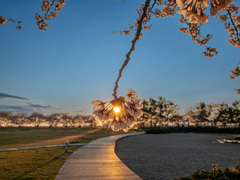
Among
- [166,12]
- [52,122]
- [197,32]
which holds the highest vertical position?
[166,12]

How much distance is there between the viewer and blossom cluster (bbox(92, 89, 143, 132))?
4.02 ft

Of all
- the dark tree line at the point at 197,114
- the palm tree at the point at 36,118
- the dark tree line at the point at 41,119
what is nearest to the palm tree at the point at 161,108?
the dark tree line at the point at 197,114

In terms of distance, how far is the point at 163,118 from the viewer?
65.8 m

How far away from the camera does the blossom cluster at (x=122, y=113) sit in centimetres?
123

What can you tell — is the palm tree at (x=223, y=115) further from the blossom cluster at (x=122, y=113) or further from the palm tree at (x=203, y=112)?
the blossom cluster at (x=122, y=113)

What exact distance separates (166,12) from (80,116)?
95147 millimetres

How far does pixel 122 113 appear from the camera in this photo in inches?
49.2

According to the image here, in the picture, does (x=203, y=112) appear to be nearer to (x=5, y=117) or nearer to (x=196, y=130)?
(x=196, y=130)

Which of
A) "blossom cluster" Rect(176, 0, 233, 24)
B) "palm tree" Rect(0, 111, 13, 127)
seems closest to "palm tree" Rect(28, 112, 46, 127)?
"palm tree" Rect(0, 111, 13, 127)

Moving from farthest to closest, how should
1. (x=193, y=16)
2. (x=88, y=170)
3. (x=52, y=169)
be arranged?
1. (x=52, y=169)
2. (x=88, y=170)
3. (x=193, y=16)

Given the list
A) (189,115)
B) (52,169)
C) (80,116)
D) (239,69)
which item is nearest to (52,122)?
(80,116)

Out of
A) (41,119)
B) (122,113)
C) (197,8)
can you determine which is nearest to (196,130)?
(122,113)

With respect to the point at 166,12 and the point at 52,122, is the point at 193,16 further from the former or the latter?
the point at 52,122

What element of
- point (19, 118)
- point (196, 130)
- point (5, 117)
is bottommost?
point (196, 130)
